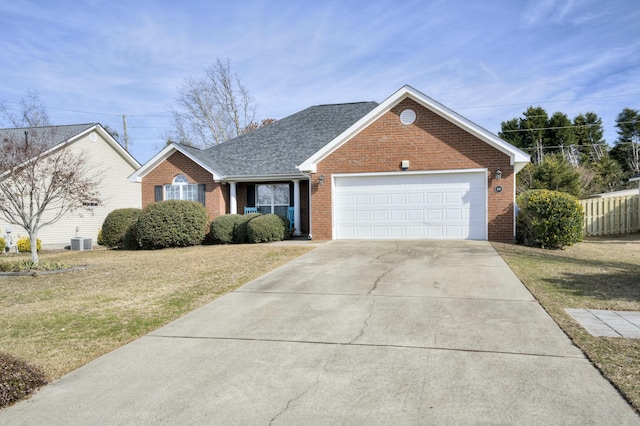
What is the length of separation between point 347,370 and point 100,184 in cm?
2391

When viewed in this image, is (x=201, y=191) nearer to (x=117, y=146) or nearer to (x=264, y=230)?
(x=264, y=230)

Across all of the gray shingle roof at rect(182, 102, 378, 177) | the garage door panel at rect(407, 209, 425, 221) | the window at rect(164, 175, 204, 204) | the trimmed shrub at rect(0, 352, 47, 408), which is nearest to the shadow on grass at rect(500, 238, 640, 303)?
the garage door panel at rect(407, 209, 425, 221)

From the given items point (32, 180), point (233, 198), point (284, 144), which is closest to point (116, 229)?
point (233, 198)

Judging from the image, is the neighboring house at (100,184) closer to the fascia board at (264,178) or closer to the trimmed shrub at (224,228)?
the fascia board at (264,178)

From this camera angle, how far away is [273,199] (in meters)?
19.8

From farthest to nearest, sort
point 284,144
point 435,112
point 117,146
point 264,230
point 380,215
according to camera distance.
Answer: point 117,146, point 284,144, point 264,230, point 380,215, point 435,112

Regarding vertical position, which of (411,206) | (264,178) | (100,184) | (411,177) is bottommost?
(411,206)

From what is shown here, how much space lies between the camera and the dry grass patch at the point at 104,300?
536 centimetres

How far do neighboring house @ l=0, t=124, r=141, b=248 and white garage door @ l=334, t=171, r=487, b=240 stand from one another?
1240 centimetres

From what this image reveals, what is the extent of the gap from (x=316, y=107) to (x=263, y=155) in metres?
5.63

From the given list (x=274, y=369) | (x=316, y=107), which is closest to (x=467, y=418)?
(x=274, y=369)

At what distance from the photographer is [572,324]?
18.6 ft

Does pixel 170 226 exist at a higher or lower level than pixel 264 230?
higher

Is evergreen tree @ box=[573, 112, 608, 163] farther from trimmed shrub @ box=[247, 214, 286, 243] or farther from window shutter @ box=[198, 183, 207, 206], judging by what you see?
window shutter @ box=[198, 183, 207, 206]
